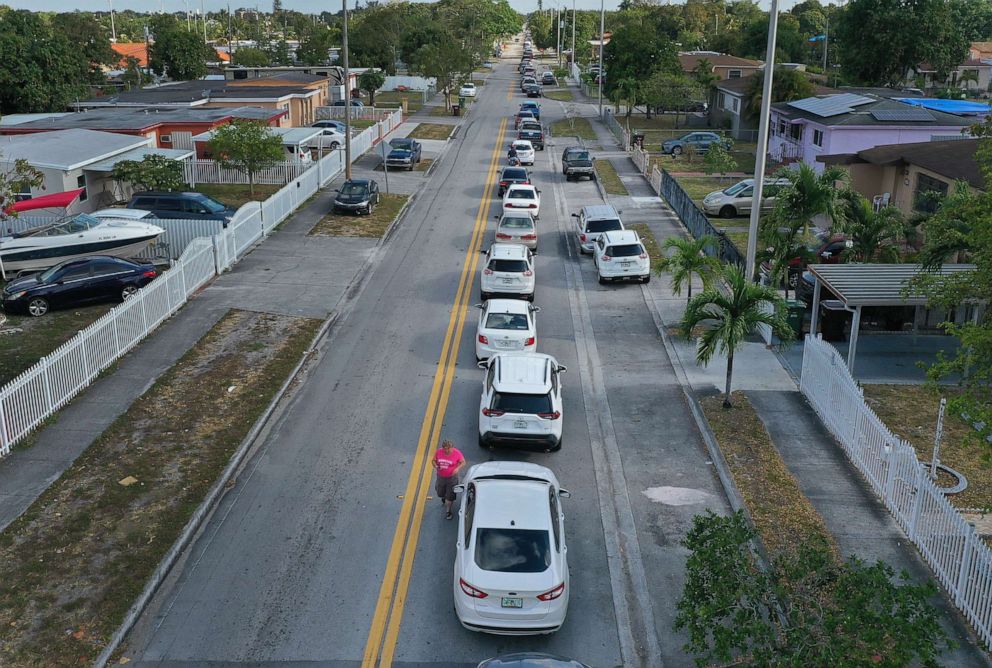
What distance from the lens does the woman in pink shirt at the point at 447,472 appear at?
13.9 meters

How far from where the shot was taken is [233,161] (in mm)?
43531

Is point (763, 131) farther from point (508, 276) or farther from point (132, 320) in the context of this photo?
point (132, 320)

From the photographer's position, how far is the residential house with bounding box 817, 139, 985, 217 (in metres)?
29.5

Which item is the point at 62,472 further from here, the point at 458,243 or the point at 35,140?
the point at 35,140

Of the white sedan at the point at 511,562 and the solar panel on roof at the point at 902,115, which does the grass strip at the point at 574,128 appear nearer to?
the solar panel on roof at the point at 902,115

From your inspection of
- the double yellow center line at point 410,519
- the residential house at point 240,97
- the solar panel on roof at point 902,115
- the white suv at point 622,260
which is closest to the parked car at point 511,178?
the white suv at point 622,260

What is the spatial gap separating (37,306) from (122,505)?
11896 millimetres

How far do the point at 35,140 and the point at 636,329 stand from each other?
27.3 m

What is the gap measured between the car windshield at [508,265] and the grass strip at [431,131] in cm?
3719

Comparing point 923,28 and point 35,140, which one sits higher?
point 923,28

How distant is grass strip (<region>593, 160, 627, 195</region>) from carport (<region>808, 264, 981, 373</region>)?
2144 cm

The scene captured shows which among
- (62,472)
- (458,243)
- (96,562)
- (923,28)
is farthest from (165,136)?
(923,28)

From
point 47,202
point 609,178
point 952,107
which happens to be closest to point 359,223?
point 47,202

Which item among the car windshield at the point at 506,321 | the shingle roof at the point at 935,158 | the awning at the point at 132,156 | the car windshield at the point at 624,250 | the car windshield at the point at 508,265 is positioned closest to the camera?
the car windshield at the point at 506,321
